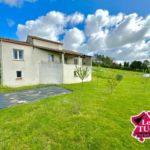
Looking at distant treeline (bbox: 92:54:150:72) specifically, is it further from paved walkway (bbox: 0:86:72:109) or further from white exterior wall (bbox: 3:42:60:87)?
paved walkway (bbox: 0:86:72:109)

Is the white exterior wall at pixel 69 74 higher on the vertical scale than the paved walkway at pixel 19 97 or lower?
higher

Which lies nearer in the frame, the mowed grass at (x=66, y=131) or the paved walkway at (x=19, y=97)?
the mowed grass at (x=66, y=131)

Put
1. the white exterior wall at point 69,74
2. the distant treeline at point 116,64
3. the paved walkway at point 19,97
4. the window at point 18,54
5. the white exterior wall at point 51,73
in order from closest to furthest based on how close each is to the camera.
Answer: the paved walkway at point 19,97 → the window at point 18,54 → the white exterior wall at point 51,73 → the white exterior wall at point 69,74 → the distant treeline at point 116,64

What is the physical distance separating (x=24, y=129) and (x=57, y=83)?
1158 centimetres

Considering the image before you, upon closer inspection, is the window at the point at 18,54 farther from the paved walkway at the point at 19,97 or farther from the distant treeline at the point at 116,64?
the distant treeline at the point at 116,64

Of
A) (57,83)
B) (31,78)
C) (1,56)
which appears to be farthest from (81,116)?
(1,56)

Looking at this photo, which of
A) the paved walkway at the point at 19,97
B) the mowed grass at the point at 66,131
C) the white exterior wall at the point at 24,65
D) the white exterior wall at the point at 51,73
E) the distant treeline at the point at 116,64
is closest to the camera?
the mowed grass at the point at 66,131

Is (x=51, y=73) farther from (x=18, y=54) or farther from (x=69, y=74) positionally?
(x=18, y=54)

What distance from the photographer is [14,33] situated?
16.9m

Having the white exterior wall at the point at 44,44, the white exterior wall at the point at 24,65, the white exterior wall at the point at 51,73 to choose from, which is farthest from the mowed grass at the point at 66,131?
the white exterior wall at the point at 44,44

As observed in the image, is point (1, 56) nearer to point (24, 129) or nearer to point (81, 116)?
point (24, 129)

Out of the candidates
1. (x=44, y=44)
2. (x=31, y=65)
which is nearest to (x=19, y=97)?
(x=31, y=65)

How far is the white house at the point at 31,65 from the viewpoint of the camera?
11531mm

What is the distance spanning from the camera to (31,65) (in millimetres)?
13891
